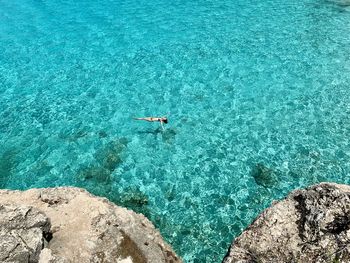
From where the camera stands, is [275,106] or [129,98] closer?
[275,106]

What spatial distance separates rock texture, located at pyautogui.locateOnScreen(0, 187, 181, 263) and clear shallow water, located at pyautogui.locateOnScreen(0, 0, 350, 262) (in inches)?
118

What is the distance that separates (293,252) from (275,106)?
492 inches

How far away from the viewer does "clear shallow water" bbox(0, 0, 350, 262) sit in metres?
15.1

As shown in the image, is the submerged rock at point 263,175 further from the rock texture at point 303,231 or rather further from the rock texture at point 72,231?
the rock texture at point 303,231

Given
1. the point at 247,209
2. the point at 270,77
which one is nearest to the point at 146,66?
the point at 270,77

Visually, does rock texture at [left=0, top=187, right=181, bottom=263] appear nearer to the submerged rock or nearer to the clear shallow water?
the clear shallow water

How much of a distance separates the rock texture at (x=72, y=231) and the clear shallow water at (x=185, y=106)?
3.01 meters

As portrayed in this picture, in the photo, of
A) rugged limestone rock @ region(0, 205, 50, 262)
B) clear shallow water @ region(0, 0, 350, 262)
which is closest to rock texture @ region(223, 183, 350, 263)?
rugged limestone rock @ region(0, 205, 50, 262)

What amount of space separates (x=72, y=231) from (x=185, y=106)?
35.0ft

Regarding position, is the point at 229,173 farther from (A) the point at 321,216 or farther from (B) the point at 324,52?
(B) the point at 324,52

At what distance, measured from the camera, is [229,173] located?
15.8 metres

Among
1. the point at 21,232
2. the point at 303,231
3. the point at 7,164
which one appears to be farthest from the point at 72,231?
the point at 7,164

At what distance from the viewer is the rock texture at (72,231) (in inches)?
343

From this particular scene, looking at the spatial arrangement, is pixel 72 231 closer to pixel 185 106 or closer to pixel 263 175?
pixel 263 175
